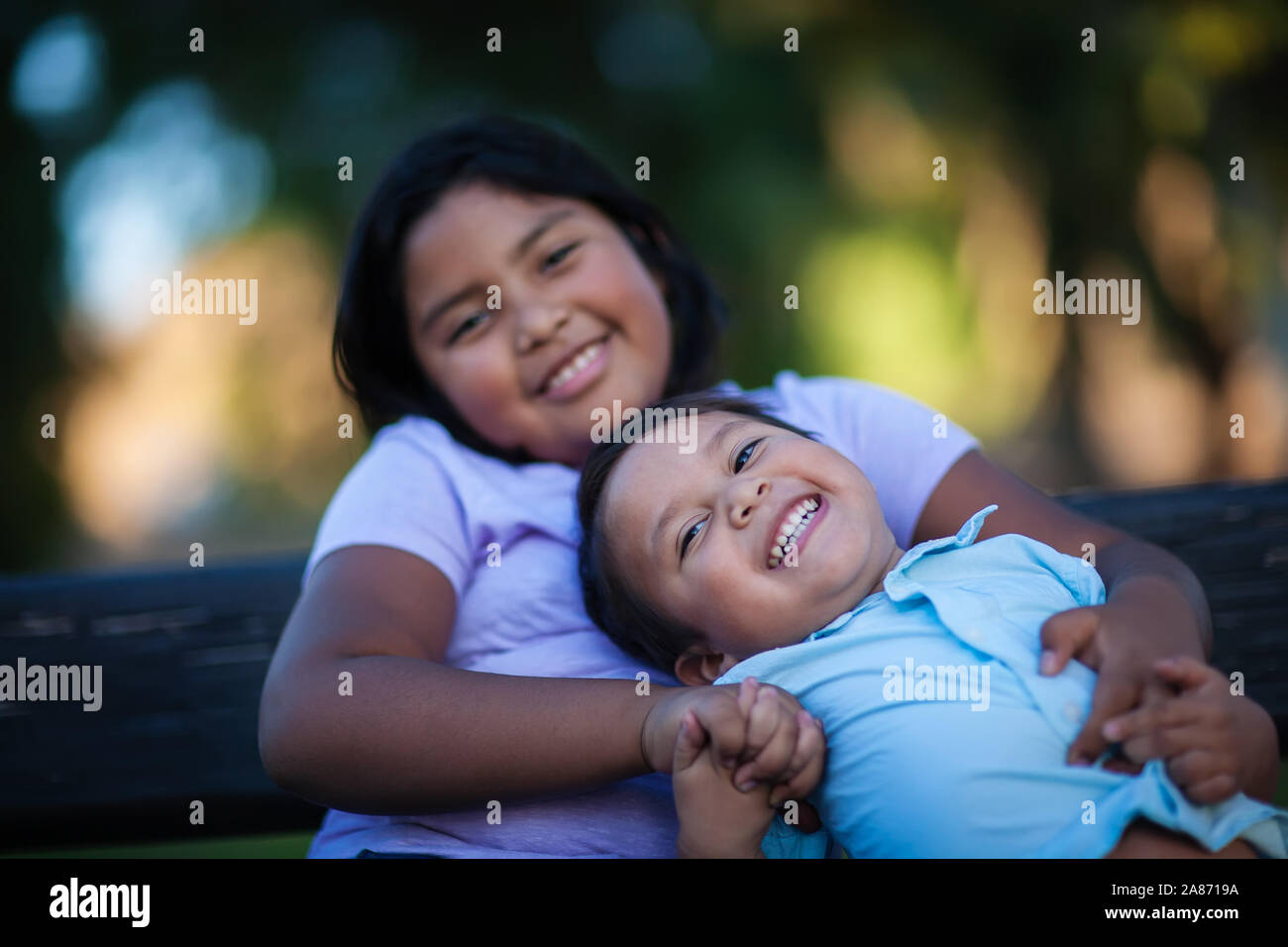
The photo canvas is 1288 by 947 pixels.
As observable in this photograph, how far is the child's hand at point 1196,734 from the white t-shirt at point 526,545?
63 centimetres

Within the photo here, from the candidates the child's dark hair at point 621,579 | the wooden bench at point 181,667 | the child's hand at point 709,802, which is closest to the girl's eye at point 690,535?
the child's dark hair at point 621,579

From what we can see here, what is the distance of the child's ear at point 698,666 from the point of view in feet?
5.39

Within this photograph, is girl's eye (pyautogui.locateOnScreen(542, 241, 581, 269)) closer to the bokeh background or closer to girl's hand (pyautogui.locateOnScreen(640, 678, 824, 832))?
girl's hand (pyautogui.locateOnScreen(640, 678, 824, 832))

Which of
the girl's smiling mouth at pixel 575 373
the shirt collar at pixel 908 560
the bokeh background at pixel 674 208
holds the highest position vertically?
the bokeh background at pixel 674 208

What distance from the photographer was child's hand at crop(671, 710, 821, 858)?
51.8 inches

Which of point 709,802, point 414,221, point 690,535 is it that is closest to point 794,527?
point 690,535

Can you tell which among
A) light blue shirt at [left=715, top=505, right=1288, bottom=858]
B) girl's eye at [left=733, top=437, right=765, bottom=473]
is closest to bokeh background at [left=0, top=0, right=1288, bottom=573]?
girl's eye at [left=733, top=437, right=765, bottom=473]

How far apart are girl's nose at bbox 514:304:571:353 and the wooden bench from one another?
26.7 inches

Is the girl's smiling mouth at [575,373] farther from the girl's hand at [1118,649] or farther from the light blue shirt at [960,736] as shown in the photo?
the girl's hand at [1118,649]

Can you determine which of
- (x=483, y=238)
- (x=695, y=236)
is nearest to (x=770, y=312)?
(x=695, y=236)

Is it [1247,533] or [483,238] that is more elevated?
[483,238]

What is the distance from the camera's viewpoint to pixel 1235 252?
19.3ft
